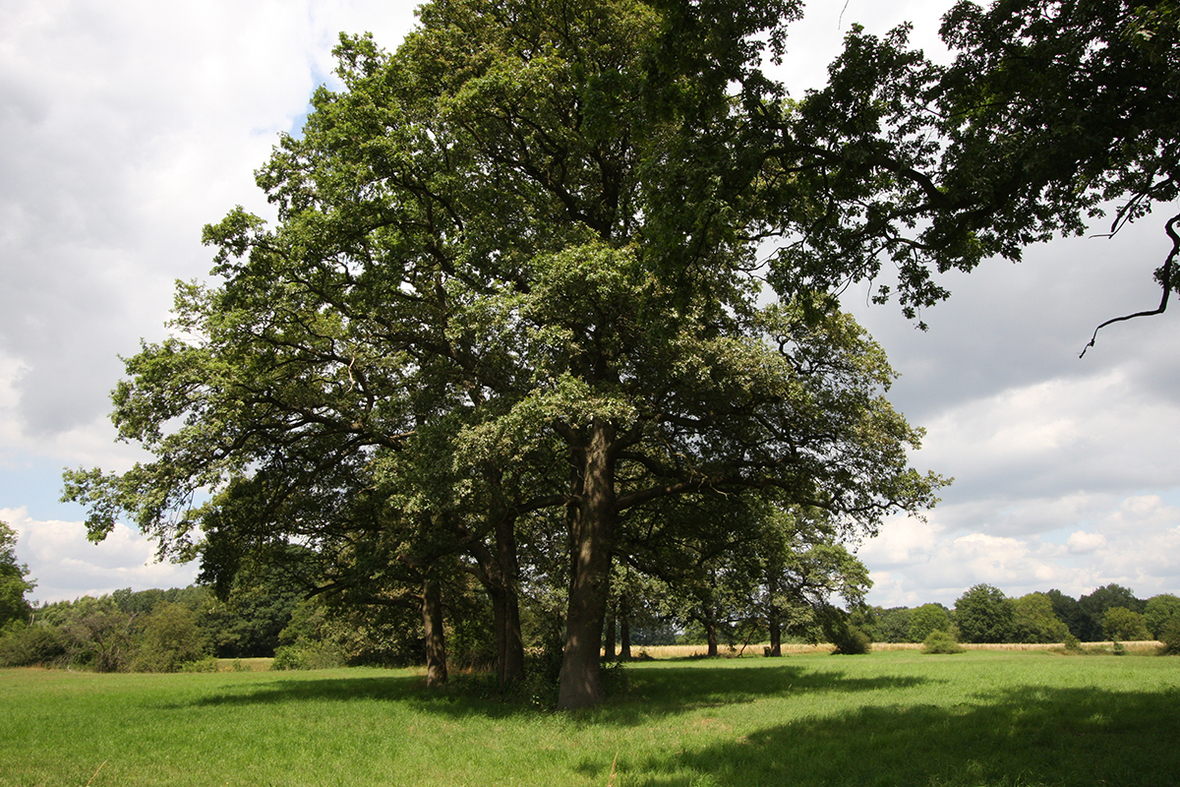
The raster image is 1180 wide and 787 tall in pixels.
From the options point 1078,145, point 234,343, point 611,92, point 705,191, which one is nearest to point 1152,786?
point 1078,145

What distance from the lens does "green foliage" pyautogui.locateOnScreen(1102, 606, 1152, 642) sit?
86688 millimetres

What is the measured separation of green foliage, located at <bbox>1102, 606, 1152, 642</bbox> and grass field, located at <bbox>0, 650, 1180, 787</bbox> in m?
90.9

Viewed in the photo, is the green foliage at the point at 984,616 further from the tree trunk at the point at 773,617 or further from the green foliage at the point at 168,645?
the green foliage at the point at 168,645

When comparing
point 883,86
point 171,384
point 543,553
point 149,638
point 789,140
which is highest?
point 883,86

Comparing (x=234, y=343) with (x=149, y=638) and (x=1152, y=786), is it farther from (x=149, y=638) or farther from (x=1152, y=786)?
(x=149, y=638)

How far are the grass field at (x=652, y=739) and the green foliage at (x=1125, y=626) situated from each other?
Answer: 90.9 meters

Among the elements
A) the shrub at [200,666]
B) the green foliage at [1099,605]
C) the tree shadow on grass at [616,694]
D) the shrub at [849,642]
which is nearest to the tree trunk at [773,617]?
the shrub at [849,642]

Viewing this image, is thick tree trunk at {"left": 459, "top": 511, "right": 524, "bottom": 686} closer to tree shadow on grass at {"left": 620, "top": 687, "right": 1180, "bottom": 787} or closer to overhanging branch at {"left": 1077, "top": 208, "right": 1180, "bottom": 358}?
tree shadow on grass at {"left": 620, "top": 687, "right": 1180, "bottom": 787}

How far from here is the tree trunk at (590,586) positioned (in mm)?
16766

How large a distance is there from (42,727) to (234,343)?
9.85m

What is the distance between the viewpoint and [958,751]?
30.6ft

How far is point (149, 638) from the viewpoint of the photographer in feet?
156

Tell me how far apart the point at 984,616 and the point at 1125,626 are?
56.9ft

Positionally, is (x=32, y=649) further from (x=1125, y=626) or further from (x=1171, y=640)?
(x=1125, y=626)
